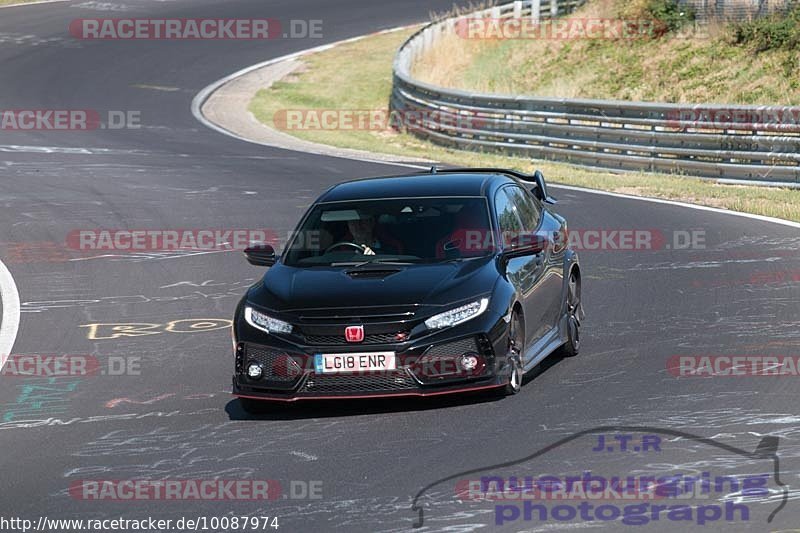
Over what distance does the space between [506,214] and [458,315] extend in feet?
5.61

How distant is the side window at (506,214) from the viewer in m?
10.9

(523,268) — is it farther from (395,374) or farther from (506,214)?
(395,374)

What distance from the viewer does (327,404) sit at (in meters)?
9.98

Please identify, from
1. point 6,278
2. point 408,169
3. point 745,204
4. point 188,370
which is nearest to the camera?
point 188,370

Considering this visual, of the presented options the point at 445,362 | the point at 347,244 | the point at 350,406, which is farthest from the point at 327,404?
the point at 347,244

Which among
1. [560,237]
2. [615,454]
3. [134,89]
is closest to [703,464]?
[615,454]

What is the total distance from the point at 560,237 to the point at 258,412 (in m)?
3.25

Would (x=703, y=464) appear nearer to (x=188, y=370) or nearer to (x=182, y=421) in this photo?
(x=182, y=421)

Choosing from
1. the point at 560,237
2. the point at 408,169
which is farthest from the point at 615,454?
the point at 408,169

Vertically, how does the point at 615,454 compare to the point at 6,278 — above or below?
above

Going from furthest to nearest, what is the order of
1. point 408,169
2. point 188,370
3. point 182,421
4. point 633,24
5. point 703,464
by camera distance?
point 633,24
point 408,169
point 188,370
point 182,421
point 703,464

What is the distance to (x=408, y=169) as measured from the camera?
24.5m

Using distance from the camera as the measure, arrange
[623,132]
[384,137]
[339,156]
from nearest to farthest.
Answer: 1. [623,132]
2. [339,156]
3. [384,137]

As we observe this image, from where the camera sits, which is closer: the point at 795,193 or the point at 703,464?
the point at 703,464
